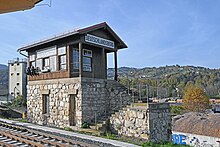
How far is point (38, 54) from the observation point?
1591 cm

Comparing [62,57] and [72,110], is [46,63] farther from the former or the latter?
[72,110]

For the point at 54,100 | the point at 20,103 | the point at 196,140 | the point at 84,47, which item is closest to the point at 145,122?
the point at 84,47

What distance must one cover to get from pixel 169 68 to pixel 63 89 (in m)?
99.5

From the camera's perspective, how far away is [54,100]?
1425 cm

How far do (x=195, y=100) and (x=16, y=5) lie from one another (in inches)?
1983

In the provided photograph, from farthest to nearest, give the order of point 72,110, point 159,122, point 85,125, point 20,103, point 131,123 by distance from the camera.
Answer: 1. point 20,103
2. point 72,110
3. point 85,125
4. point 131,123
5. point 159,122

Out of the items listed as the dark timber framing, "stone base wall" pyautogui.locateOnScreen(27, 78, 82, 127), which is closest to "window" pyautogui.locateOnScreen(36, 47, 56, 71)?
the dark timber framing

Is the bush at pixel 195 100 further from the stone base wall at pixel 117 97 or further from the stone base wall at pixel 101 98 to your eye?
the stone base wall at pixel 101 98

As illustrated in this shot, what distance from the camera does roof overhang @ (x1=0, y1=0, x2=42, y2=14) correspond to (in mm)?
2609

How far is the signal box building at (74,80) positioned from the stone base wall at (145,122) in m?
1.55

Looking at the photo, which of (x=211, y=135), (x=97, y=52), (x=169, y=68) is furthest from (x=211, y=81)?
(x=97, y=52)

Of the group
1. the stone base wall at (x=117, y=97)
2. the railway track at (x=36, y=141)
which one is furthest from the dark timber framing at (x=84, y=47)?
the railway track at (x=36, y=141)

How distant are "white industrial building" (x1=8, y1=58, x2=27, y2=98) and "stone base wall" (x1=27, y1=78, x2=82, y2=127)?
31070mm

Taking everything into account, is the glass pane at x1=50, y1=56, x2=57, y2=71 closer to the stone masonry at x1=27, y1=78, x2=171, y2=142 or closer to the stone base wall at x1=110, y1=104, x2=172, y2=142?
the stone masonry at x1=27, y1=78, x2=171, y2=142
